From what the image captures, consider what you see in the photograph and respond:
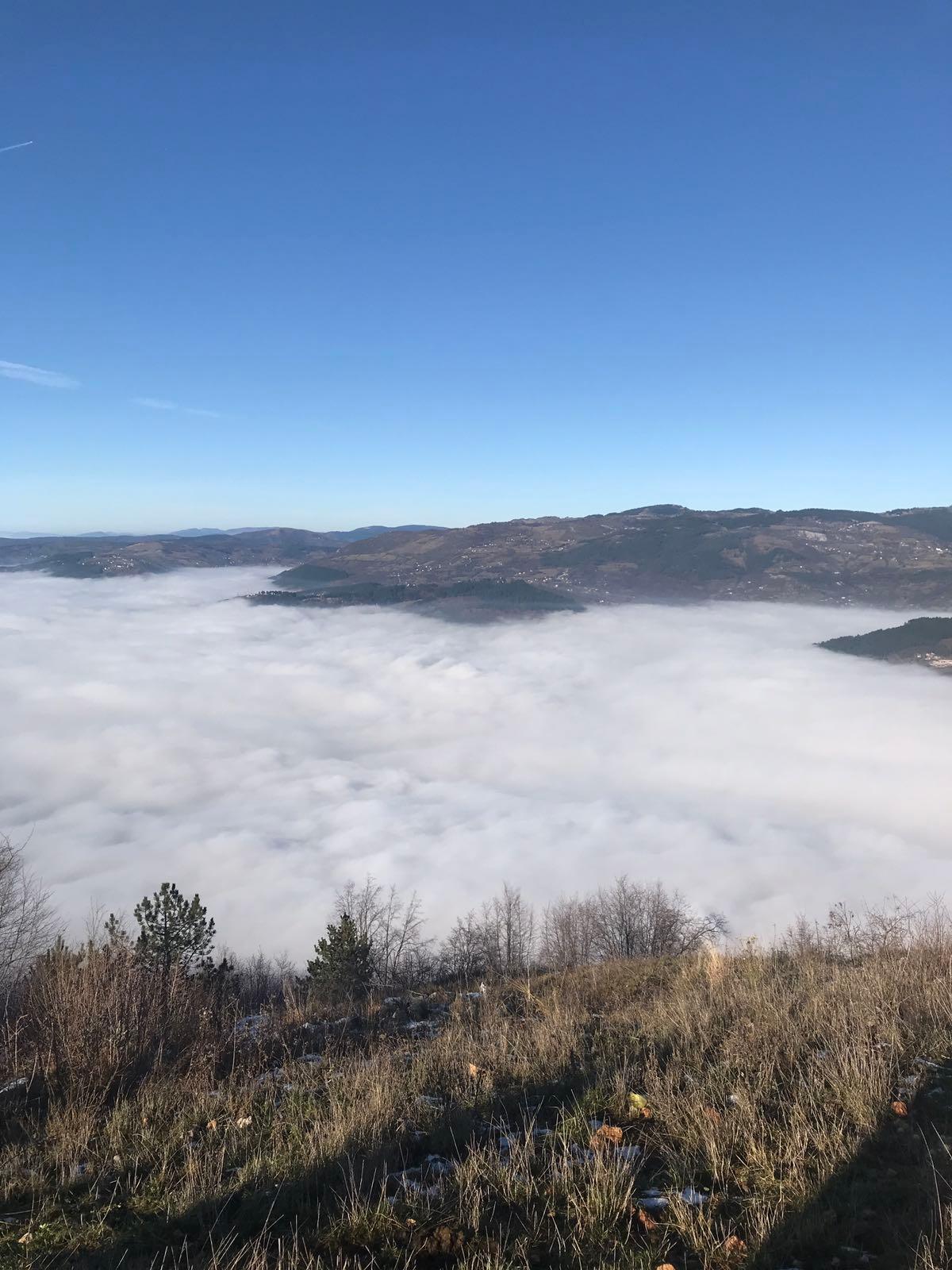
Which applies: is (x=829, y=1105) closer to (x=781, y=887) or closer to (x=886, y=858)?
(x=781, y=887)

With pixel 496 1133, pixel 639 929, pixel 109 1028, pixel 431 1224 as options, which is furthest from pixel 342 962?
pixel 639 929

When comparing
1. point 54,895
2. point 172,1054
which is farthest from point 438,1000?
point 54,895

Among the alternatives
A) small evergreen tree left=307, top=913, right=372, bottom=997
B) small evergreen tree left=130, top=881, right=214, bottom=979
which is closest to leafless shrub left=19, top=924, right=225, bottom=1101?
small evergreen tree left=130, top=881, right=214, bottom=979

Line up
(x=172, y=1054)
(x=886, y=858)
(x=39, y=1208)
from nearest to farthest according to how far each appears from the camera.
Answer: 1. (x=39, y=1208)
2. (x=172, y=1054)
3. (x=886, y=858)

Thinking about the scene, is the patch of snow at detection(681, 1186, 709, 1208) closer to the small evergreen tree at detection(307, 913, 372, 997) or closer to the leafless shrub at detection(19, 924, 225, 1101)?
the leafless shrub at detection(19, 924, 225, 1101)

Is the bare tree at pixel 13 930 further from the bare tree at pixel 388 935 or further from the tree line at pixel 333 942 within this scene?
the bare tree at pixel 388 935

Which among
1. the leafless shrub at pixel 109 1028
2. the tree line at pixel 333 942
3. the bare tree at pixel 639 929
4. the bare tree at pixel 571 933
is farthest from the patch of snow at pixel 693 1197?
the bare tree at pixel 571 933

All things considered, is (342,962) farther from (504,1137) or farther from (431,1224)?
(431,1224)
